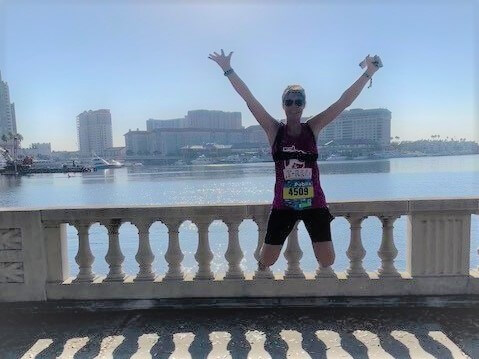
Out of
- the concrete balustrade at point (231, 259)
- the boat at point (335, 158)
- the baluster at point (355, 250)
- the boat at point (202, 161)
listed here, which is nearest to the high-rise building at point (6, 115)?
the boat at point (202, 161)

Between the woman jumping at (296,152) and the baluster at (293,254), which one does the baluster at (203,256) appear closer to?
the baluster at (293,254)

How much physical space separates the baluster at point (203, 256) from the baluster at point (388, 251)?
5.96 ft

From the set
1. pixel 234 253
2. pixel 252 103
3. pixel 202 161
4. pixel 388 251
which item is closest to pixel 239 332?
pixel 234 253

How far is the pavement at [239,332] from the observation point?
341cm

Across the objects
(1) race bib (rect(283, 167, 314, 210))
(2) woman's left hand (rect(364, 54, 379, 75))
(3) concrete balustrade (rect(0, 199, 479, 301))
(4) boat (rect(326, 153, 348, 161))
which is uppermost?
(2) woman's left hand (rect(364, 54, 379, 75))

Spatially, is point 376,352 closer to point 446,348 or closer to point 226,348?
point 446,348

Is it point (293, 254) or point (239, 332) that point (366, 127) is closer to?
point (293, 254)

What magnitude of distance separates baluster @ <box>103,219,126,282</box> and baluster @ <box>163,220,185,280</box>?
20.3 inches

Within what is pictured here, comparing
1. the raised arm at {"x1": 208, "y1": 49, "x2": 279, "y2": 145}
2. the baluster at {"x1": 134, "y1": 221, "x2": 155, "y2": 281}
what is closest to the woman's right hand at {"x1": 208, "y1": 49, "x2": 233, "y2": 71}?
the raised arm at {"x1": 208, "y1": 49, "x2": 279, "y2": 145}

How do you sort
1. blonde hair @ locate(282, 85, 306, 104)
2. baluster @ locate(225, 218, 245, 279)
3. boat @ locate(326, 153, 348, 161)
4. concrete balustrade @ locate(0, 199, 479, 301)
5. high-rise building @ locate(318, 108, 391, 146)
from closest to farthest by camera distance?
1. blonde hair @ locate(282, 85, 306, 104)
2. concrete balustrade @ locate(0, 199, 479, 301)
3. baluster @ locate(225, 218, 245, 279)
4. boat @ locate(326, 153, 348, 161)
5. high-rise building @ locate(318, 108, 391, 146)

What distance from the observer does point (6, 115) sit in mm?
135875

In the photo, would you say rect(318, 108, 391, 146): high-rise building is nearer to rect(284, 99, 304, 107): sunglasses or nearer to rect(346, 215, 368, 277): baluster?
rect(346, 215, 368, 277): baluster

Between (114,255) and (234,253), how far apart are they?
131 cm

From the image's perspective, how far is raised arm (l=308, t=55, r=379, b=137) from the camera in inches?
134
